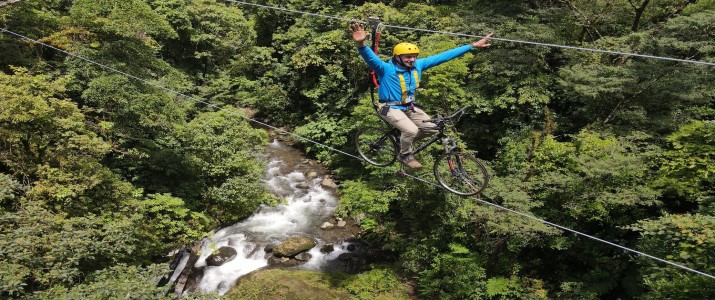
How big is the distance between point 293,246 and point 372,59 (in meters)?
10.6

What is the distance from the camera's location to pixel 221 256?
46.3 ft

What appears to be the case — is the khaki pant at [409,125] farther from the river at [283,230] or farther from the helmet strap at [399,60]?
the river at [283,230]

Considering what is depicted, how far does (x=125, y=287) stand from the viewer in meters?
7.38

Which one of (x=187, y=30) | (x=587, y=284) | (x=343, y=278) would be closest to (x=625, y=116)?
(x=587, y=284)

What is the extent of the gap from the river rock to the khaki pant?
368 inches

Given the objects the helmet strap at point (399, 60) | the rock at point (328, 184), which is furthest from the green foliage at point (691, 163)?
the rock at point (328, 184)

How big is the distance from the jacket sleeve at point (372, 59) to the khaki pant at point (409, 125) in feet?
2.10

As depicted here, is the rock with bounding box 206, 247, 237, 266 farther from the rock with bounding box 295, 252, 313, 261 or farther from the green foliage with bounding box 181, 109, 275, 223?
the rock with bounding box 295, 252, 313, 261

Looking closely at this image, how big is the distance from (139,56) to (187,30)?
12922 mm

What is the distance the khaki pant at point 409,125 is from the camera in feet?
19.9

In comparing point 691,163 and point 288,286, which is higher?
point 691,163

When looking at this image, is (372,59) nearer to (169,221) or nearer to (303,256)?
(169,221)

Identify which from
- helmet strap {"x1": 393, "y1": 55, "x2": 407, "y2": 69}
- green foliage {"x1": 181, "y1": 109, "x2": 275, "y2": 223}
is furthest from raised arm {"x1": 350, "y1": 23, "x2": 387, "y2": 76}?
green foliage {"x1": 181, "y1": 109, "x2": 275, "y2": 223}

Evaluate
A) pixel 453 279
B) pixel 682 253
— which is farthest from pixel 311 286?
pixel 682 253
